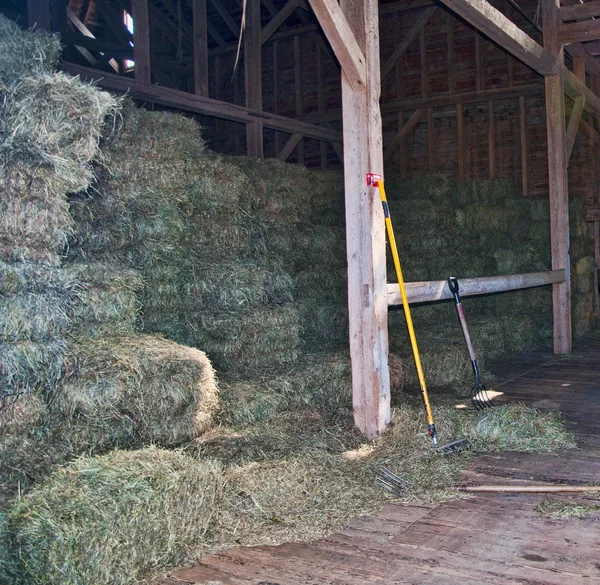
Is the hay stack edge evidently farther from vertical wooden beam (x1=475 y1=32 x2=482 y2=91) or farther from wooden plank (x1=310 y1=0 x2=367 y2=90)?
vertical wooden beam (x1=475 y1=32 x2=482 y2=91)

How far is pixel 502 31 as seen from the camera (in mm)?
7277

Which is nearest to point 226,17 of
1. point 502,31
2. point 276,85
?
point 276,85

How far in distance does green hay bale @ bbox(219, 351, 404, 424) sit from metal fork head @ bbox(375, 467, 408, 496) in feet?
4.29

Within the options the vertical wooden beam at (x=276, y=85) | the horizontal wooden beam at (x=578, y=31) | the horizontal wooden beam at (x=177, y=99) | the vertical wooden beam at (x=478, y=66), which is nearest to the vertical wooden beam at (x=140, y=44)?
the horizontal wooden beam at (x=177, y=99)

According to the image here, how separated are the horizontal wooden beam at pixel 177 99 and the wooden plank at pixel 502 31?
330 centimetres

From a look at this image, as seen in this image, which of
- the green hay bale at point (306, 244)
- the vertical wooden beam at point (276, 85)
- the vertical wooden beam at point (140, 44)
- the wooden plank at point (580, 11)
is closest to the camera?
the green hay bale at point (306, 244)

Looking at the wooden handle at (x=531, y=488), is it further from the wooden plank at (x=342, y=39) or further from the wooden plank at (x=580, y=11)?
the wooden plank at (x=580, y=11)

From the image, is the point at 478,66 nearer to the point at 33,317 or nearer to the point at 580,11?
the point at 580,11

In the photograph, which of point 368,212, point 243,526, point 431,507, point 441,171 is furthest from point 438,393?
point 441,171

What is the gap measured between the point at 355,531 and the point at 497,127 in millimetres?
10022

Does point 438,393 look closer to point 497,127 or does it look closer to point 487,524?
point 487,524

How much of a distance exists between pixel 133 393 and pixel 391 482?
162cm

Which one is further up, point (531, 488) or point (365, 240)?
point (365, 240)

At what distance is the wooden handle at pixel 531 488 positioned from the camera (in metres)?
4.20
